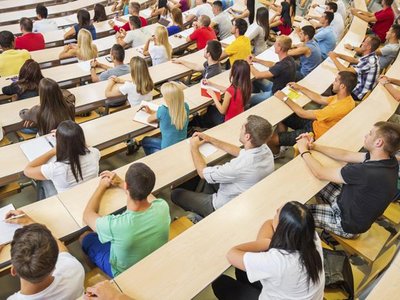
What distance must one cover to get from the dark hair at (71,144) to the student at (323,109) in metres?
2.31

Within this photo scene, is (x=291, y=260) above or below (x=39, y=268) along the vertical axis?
below

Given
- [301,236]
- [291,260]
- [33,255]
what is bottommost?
[291,260]

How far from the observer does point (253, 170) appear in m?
2.80

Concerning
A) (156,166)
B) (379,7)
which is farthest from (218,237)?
(379,7)

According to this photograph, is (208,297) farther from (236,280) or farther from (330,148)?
(330,148)

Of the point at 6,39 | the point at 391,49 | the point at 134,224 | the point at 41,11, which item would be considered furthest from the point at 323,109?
the point at 41,11

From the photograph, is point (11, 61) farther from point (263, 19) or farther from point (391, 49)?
point (391, 49)

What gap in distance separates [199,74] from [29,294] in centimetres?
474

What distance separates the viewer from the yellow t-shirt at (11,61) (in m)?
4.67

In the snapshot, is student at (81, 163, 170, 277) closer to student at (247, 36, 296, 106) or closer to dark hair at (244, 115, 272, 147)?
dark hair at (244, 115, 272, 147)

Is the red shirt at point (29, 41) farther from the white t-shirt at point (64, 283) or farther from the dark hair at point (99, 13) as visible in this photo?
the white t-shirt at point (64, 283)

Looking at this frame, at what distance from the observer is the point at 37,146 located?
3096 millimetres

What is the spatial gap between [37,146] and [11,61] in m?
2.21

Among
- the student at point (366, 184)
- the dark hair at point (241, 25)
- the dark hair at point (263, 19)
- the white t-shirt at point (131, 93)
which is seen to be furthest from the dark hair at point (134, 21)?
the student at point (366, 184)
